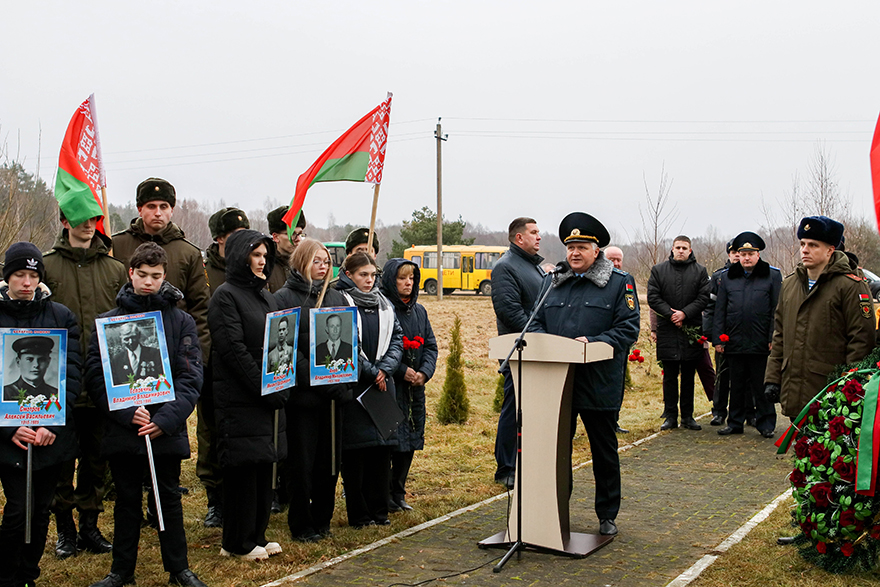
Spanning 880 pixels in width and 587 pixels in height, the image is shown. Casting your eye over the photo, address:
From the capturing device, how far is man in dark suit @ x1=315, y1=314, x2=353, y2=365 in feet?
19.4

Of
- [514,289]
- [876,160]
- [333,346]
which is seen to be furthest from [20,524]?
[876,160]

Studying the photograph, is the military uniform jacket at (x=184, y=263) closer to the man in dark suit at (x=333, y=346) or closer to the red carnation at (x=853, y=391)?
the man in dark suit at (x=333, y=346)

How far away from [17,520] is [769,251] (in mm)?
29607

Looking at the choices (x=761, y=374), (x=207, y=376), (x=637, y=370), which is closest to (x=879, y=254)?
(x=637, y=370)

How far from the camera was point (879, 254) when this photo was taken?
116 ft

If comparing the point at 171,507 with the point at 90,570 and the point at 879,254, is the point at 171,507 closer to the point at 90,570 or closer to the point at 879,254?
the point at 90,570

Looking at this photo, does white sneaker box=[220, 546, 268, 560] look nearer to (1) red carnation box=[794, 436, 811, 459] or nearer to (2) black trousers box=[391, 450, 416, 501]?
(2) black trousers box=[391, 450, 416, 501]

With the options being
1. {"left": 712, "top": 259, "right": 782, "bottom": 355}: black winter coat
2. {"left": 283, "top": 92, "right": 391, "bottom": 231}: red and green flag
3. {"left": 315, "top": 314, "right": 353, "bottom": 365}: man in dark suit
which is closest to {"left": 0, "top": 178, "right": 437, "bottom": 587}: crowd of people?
{"left": 315, "top": 314, "right": 353, "bottom": 365}: man in dark suit

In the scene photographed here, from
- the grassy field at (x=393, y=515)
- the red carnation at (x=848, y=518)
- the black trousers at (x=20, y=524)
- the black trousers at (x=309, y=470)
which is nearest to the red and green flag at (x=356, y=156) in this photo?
the black trousers at (x=309, y=470)

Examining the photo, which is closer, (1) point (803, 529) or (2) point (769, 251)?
(1) point (803, 529)

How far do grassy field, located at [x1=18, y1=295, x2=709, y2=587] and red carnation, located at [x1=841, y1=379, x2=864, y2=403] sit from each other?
3153 mm

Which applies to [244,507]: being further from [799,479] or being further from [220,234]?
[799,479]

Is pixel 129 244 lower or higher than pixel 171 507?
higher

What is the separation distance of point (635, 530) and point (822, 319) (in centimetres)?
203
